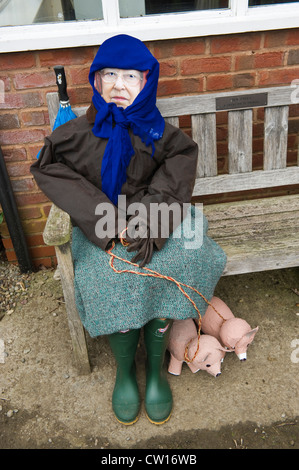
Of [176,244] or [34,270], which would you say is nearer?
[176,244]

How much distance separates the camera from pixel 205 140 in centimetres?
254

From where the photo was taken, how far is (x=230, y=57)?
2.59 meters

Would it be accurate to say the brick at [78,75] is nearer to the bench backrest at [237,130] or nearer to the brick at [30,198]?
the bench backrest at [237,130]

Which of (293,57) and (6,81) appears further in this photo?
(293,57)

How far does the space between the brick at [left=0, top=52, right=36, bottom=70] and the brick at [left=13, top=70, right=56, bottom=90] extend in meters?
0.05

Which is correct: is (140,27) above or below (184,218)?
above

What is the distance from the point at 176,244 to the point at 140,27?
1.32m

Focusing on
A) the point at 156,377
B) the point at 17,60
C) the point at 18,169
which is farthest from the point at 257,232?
the point at 17,60

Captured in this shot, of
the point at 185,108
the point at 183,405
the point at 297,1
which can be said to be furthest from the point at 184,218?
the point at 297,1

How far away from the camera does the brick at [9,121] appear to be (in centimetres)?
258

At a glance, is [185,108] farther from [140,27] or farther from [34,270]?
[34,270]

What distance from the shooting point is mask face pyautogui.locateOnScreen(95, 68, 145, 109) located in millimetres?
2004

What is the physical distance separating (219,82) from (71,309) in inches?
64.5

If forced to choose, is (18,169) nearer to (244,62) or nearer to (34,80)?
(34,80)
